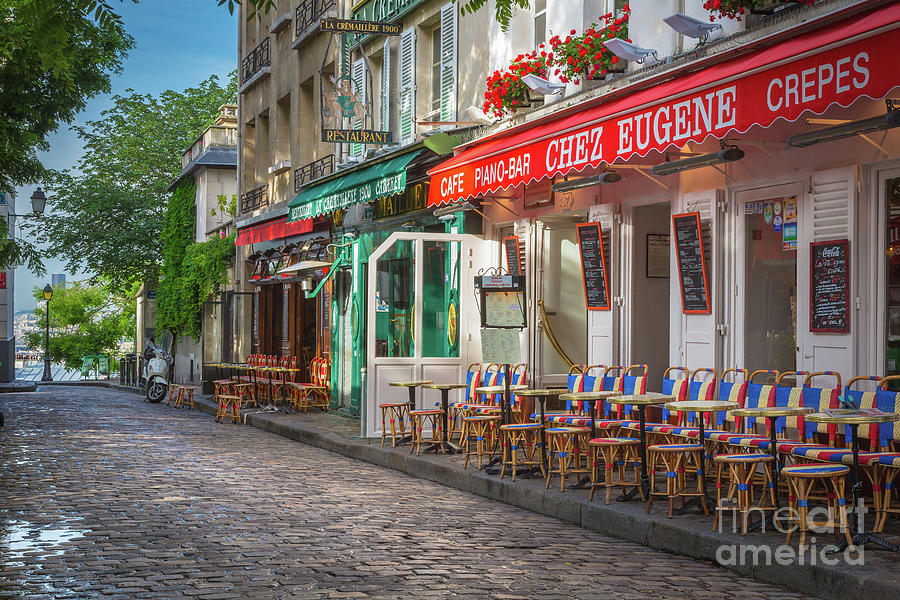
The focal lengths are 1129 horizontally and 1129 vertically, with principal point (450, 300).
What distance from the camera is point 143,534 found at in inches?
309

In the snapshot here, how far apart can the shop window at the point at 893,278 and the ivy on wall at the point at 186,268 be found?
21172mm

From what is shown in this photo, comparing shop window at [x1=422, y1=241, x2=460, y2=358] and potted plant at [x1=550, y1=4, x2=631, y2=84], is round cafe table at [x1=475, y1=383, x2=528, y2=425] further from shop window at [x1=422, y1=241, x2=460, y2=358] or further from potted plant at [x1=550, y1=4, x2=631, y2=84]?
potted plant at [x1=550, y1=4, x2=631, y2=84]

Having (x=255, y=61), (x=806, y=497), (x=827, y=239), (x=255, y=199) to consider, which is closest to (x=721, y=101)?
(x=827, y=239)

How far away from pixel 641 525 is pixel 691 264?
11.0ft

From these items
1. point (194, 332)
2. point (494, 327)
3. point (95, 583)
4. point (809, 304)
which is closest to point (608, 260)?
point (494, 327)

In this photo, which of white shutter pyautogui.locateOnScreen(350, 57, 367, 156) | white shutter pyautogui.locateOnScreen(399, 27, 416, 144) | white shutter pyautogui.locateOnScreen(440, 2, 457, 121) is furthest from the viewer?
white shutter pyautogui.locateOnScreen(350, 57, 367, 156)

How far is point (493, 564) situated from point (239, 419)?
1286 centimetres

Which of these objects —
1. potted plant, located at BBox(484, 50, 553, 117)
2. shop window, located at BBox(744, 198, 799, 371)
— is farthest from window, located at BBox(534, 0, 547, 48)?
shop window, located at BBox(744, 198, 799, 371)

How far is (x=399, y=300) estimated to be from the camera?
46.8 feet

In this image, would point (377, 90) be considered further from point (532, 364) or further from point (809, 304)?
point (809, 304)

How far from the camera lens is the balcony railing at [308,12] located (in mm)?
21906

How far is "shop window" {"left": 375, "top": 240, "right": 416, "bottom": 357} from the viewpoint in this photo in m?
14.1

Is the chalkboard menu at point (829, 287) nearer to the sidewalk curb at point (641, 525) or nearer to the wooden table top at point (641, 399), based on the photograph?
the wooden table top at point (641, 399)

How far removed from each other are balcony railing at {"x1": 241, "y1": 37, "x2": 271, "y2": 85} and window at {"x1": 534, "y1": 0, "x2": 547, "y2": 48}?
13317mm
